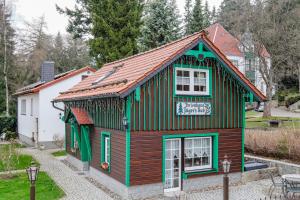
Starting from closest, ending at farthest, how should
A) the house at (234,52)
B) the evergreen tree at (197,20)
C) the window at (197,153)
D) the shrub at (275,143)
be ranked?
1. the window at (197,153)
2. the shrub at (275,143)
3. the evergreen tree at (197,20)
4. the house at (234,52)

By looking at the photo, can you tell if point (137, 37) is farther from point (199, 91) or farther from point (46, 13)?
point (46, 13)

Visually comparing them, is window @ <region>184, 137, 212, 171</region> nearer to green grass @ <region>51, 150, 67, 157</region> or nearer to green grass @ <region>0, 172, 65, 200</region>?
green grass @ <region>0, 172, 65, 200</region>

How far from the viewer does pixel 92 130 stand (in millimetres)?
14359

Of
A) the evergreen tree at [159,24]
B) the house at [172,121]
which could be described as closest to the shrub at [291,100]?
the evergreen tree at [159,24]

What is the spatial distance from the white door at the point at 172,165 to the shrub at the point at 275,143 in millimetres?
6412

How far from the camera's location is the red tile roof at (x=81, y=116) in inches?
554

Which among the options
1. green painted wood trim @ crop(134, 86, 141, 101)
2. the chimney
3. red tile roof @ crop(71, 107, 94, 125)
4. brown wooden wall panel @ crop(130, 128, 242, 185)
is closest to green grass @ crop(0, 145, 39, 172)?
red tile roof @ crop(71, 107, 94, 125)

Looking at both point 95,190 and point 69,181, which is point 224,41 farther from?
Answer: point 95,190

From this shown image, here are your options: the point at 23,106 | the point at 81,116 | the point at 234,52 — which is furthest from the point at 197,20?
the point at 81,116

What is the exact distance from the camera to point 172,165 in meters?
11.9


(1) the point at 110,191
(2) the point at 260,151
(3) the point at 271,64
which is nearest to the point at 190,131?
(1) the point at 110,191

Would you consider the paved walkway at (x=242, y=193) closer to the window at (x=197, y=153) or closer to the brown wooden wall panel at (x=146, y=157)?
the window at (x=197, y=153)

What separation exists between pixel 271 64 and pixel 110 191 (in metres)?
25.3

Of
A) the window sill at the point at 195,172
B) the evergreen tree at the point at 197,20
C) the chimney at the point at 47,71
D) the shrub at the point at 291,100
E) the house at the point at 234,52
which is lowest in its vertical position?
the window sill at the point at 195,172
